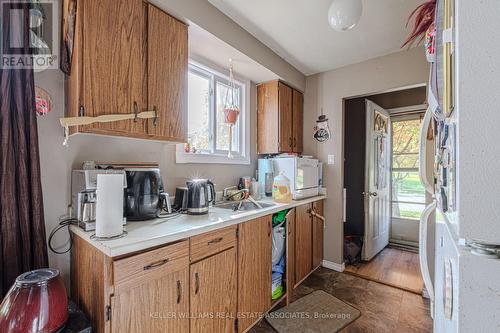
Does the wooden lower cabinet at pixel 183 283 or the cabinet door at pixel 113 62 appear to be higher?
the cabinet door at pixel 113 62

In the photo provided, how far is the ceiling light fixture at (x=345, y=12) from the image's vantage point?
1.37 metres

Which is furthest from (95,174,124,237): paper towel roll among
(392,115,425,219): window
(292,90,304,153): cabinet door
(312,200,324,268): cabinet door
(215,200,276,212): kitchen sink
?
(392,115,425,219): window

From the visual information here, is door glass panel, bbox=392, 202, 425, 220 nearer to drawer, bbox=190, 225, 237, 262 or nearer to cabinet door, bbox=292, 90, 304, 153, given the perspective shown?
cabinet door, bbox=292, 90, 304, 153

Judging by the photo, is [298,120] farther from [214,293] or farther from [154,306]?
[154,306]

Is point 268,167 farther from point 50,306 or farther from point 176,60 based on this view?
point 50,306

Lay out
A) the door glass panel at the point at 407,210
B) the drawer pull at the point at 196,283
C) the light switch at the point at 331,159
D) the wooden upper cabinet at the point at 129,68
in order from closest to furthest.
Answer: the wooden upper cabinet at the point at 129,68 < the drawer pull at the point at 196,283 < the light switch at the point at 331,159 < the door glass panel at the point at 407,210

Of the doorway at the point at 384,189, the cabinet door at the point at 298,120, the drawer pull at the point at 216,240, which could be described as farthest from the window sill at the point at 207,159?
the doorway at the point at 384,189

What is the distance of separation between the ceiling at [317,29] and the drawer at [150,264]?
176cm

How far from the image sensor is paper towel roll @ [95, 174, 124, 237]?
41.3 inches

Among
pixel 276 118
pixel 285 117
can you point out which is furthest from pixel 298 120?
pixel 276 118

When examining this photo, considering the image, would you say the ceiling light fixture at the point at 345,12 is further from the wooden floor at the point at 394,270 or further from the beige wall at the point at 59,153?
the wooden floor at the point at 394,270

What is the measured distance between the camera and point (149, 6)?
1406mm

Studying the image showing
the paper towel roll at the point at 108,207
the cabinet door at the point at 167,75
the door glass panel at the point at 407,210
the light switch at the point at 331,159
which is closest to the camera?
the paper towel roll at the point at 108,207

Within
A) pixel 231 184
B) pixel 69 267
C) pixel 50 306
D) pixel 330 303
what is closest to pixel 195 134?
pixel 231 184
